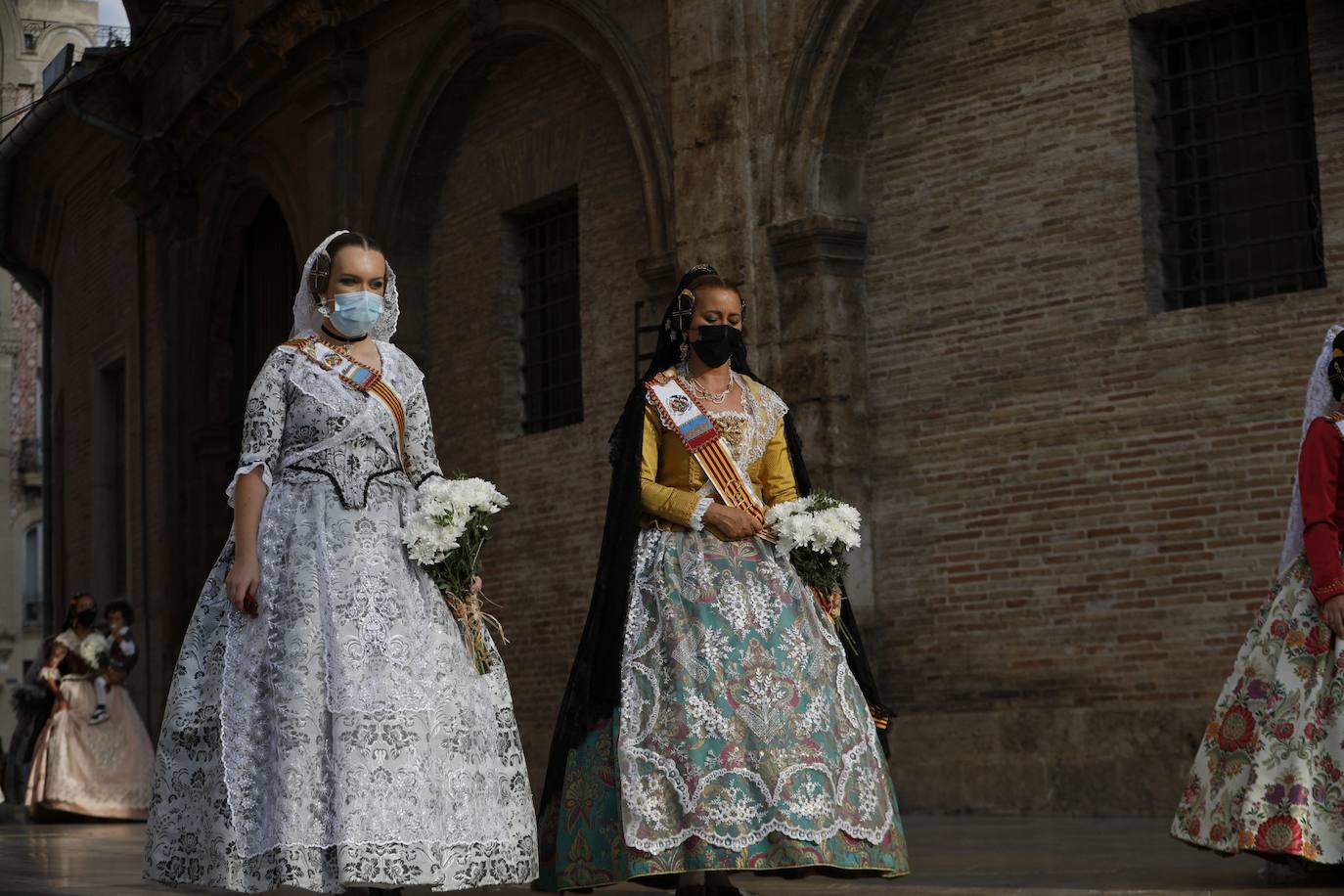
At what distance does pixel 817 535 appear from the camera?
21.6 ft

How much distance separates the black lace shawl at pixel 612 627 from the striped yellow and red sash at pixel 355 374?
74cm

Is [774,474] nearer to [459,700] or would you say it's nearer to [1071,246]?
[459,700]

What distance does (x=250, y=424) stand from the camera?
621cm

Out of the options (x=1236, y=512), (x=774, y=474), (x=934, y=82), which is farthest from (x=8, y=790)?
(x=774, y=474)

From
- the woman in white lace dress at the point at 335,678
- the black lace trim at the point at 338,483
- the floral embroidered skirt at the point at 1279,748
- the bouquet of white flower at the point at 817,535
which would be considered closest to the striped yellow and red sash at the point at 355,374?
the woman in white lace dress at the point at 335,678

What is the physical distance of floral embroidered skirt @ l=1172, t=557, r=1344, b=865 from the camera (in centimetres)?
647

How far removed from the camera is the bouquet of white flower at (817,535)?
6.57 meters

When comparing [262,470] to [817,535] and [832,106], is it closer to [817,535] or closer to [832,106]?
[817,535]

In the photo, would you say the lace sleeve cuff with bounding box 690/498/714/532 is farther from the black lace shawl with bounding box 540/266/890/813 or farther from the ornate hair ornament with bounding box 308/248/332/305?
the ornate hair ornament with bounding box 308/248/332/305

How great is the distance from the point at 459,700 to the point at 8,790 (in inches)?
610

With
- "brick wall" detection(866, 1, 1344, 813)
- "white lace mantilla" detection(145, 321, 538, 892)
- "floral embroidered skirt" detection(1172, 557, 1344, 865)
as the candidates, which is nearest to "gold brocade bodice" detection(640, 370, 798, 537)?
"white lace mantilla" detection(145, 321, 538, 892)

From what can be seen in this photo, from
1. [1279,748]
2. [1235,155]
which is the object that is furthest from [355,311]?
[1235,155]

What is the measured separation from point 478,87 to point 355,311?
12.0 meters

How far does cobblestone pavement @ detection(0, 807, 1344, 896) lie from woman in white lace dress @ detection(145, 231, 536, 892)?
3.24ft
